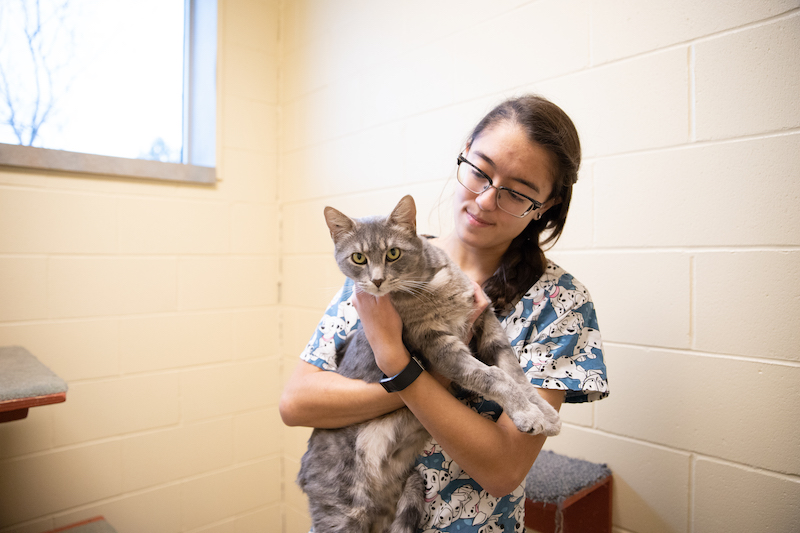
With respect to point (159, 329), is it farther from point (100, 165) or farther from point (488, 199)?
point (488, 199)

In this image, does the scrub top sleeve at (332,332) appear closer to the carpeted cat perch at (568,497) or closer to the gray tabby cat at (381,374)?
the gray tabby cat at (381,374)

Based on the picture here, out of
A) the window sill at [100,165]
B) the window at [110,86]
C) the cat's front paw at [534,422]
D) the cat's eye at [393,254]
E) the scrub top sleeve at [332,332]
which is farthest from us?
the window at [110,86]

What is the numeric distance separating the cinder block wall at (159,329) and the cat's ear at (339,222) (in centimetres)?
150

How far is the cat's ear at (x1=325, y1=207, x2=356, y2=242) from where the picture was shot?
1.30m

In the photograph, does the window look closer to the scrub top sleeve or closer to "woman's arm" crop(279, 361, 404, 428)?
the scrub top sleeve

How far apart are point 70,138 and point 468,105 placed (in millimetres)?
1898

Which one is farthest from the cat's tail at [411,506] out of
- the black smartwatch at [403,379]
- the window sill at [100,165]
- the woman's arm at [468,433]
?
the window sill at [100,165]

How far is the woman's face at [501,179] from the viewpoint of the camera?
1.21 metres

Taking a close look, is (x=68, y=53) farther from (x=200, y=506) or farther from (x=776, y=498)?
(x=776, y=498)

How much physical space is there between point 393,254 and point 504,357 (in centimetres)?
38

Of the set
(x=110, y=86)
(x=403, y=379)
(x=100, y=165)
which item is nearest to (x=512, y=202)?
(x=403, y=379)

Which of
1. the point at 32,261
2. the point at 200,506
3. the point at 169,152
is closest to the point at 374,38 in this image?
the point at 169,152

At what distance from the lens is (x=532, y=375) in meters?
→ 1.16

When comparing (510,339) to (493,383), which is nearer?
(493,383)
